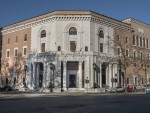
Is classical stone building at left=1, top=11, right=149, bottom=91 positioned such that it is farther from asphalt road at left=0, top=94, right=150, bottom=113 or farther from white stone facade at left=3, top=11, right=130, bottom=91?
asphalt road at left=0, top=94, right=150, bottom=113

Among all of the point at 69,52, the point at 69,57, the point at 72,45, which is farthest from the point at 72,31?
the point at 69,57

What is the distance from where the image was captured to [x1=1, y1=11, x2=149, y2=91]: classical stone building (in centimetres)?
5197

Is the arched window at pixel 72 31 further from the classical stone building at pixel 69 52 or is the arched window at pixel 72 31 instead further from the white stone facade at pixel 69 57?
the white stone facade at pixel 69 57

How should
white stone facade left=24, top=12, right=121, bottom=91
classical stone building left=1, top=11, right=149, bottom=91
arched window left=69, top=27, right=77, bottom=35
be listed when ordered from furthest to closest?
arched window left=69, top=27, right=77, bottom=35, classical stone building left=1, top=11, right=149, bottom=91, white stone facade left=24, top=12, right=121, bottom=91

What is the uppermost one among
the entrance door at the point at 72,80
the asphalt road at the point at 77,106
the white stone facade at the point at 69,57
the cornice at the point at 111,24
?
the cornice at the point at 111,24

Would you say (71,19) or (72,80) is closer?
(71,19)

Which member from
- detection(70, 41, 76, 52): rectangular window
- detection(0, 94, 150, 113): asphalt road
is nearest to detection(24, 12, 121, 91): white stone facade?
detection(70, 41, 76, 52): rectangular window

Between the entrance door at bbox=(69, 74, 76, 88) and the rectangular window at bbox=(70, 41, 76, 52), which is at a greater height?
the rectangular window at bbox=(70, 41, 76, 52)

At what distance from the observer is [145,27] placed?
70.8 metres

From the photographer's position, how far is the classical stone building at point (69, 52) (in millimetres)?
51969

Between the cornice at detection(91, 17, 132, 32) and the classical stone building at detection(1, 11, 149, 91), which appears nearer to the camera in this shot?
the classical stone building at detection(1, 11, 149, 91)

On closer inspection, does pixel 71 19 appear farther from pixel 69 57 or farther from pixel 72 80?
pixel 72 80

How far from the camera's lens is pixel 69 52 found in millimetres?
52250

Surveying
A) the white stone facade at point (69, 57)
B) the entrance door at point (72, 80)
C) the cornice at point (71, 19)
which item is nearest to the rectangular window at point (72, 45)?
the white stone facade at point (69, 57)
